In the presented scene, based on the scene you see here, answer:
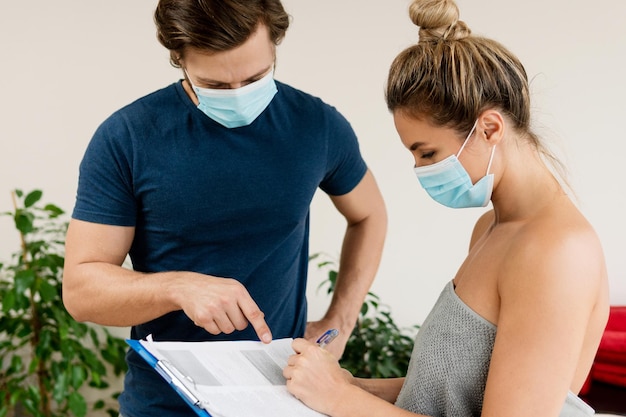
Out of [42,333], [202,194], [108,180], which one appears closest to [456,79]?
[202,194]

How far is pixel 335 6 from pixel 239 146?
150 centimetres

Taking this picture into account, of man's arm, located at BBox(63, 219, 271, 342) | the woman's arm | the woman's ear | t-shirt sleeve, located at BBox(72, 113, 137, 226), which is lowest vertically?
the woman's arm

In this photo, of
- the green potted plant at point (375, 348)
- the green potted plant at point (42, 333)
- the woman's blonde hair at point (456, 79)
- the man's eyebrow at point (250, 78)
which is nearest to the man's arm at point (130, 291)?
the man's eyebrow at point (250, 78)

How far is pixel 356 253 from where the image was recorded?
5.89ft

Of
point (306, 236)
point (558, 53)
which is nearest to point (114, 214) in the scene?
point (306, 236)

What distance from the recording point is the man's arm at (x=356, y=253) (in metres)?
1.73

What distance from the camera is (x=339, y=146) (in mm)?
1646

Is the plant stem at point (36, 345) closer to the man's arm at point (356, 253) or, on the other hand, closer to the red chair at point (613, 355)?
the man's arm at point (356, 253)

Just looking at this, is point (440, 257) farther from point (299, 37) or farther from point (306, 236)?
point (306, 236)

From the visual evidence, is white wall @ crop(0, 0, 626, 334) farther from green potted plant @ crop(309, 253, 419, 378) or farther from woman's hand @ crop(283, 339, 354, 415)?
woman's hand @ crop(283, 339, 354, 415)

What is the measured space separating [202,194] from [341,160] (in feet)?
1.18

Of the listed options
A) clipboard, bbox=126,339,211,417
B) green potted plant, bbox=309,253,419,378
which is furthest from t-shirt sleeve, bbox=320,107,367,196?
green potted plant, bbox=309,253,419,378

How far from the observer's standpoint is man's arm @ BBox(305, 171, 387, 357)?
1729 mm

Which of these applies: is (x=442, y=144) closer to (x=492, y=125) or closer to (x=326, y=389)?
(x=492, y=125)
